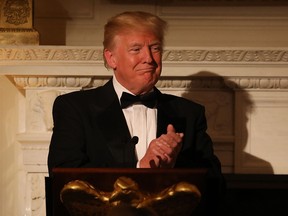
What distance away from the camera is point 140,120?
1750 millimetres

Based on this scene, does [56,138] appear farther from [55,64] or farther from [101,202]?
[55,64]

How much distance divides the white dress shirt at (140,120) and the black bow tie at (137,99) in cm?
2

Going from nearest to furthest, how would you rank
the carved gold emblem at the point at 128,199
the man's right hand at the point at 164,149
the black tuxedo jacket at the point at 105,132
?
1. the carved gold emblem at the point at 128,199
2. the man's right hand at the point at 164,149
3. the black tuxedo jacket at the point at 105,132

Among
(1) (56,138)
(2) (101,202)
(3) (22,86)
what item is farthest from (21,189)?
(2) (101,202)

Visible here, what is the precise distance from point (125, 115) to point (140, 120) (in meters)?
0.05

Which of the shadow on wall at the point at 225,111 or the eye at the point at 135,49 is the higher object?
the eye at the point at 135,49

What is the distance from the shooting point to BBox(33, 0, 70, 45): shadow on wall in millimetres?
2789

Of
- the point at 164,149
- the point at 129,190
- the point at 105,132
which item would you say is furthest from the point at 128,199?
the point at 105,132

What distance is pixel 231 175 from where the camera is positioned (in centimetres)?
251

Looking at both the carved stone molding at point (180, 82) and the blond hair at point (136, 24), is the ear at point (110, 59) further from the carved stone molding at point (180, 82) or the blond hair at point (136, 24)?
the carved stone molding at point (180, 82)

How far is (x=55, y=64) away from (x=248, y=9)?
964 mm

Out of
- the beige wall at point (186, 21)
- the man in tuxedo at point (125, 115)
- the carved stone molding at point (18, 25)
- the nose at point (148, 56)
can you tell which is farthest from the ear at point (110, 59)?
the beige wall at point (186, 21)

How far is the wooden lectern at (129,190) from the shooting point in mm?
1103

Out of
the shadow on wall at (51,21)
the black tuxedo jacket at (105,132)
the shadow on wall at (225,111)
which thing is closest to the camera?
the black tuxedo jacket at (105,132)
